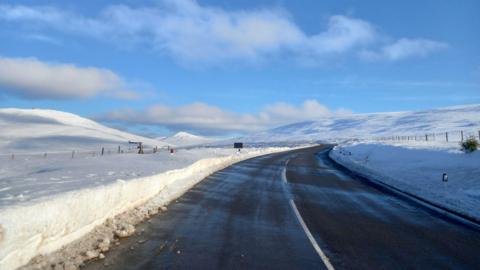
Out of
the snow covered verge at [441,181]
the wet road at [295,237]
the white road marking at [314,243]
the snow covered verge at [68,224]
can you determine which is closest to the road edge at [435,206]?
the snow covered verge at [441,181]

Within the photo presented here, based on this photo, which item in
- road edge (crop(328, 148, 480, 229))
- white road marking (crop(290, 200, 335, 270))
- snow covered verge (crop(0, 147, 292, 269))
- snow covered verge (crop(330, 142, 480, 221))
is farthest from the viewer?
snow covered verge (crop(330, 142, 480, 221))

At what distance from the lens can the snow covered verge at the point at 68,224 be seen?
5.38 metres

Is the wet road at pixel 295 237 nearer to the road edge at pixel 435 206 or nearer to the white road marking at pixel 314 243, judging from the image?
the white road marking at pixel 314 243

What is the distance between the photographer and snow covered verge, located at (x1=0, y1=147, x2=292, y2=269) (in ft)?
17.6

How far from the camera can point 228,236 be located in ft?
27.0

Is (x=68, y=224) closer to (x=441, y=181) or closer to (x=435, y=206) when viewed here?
(x=435, y=206)

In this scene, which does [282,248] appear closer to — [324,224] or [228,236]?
[228,236]

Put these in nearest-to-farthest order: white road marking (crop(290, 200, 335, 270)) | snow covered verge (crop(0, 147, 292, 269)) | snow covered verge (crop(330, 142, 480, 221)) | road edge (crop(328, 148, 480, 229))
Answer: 1. snow covered verge (crop(0, 147, 292, 269))
2. white road marking (crop(290, 200, 335, 270))
3. road edge (crop(328, 148, 480, 229))
4. snow covered verge (crop(330, 142, 480, 221))

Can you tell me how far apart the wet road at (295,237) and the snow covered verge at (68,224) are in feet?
1.37

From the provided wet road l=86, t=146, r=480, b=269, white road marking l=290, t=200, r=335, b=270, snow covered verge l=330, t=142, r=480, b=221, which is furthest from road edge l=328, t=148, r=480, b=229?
white road marking l=290, t=200, r=335, b=270

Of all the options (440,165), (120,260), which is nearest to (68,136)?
(440,165)

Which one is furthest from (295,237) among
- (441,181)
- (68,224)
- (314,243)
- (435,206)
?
(441,181)

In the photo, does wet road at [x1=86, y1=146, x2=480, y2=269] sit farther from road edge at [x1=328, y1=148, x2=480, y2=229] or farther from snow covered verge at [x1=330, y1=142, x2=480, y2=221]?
snow covered verge at [x1=330, y1=142, x2=480, y2=221]

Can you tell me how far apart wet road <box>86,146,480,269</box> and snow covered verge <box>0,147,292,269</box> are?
0.42 meters
